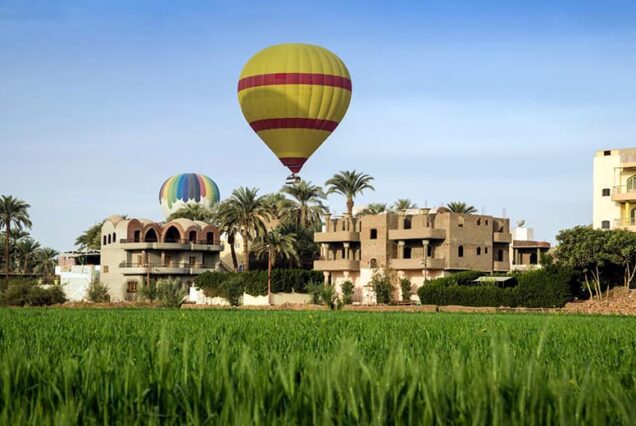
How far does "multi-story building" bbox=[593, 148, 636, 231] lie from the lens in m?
82.4

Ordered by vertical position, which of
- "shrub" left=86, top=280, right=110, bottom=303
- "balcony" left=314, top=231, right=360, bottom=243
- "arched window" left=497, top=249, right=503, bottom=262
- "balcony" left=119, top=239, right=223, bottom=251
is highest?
"balcony" left=314, top=231, right=360, bottom=243

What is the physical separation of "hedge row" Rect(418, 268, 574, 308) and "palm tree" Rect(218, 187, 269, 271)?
23864 mm

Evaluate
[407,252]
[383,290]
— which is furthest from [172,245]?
[383,290]

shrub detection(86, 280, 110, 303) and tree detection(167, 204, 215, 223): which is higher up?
tree detection(167, 204, 215, 223)

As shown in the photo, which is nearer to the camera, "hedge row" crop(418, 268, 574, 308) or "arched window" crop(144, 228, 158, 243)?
"hedge row" crop(418, 268, 574, 308)

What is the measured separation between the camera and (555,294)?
7131 cm

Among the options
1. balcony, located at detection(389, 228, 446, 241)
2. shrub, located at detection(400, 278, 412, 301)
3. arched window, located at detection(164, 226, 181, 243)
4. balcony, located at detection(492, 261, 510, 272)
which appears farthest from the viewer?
arched window, located at detection(164, 226, 181, 243)

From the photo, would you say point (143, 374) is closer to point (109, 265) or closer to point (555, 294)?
point (555, 294)

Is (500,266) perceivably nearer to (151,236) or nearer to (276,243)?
(276,243)

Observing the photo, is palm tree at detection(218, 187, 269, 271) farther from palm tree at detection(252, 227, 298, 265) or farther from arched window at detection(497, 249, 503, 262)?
arched window at detection(497, 249, 503, 262)

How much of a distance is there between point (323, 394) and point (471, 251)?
84524mm

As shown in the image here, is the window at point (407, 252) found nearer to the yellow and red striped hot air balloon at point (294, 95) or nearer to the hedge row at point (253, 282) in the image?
the hedge row at point (253, 282)

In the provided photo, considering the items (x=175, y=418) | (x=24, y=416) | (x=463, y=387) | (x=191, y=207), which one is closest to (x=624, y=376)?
(x=463, y=387)

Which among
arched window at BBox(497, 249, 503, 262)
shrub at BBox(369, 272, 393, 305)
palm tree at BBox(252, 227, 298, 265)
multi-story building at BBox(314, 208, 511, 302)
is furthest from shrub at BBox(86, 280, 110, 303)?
arched window at BBox(497, 249, 503, 262)
